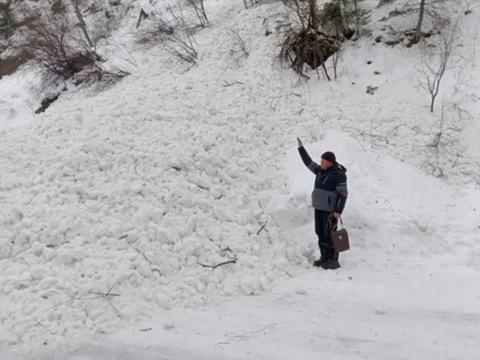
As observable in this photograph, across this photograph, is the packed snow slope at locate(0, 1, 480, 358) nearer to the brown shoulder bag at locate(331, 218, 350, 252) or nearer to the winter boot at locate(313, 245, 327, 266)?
the winter boot at locate(313, 245, 327, 266)

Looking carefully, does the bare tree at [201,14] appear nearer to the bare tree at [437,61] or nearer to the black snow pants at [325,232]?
the bare tree at [437,61]

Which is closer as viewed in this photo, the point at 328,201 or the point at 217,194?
the point at 328,201

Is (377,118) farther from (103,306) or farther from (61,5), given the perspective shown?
(61,5)

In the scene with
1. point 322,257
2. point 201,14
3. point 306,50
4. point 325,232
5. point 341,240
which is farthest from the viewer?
point 201,14

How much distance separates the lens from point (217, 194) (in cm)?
731

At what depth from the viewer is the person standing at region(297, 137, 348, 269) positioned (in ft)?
19.6

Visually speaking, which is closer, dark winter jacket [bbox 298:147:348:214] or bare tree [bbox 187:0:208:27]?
dark winter jacket [bbox 298:147:348:214]

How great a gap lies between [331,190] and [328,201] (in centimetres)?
16

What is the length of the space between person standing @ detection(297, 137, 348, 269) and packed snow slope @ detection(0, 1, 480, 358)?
312mm

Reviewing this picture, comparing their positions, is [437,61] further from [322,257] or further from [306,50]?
[322,257]

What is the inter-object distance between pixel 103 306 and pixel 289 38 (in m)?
8.60

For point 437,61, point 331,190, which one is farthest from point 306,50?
point 331,190

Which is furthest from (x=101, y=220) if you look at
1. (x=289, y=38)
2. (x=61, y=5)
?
(x=61, y=5)

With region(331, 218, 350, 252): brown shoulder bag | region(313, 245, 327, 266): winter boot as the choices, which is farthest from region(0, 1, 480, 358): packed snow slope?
region(331, 218, 350, 252): brown shoulder bag
